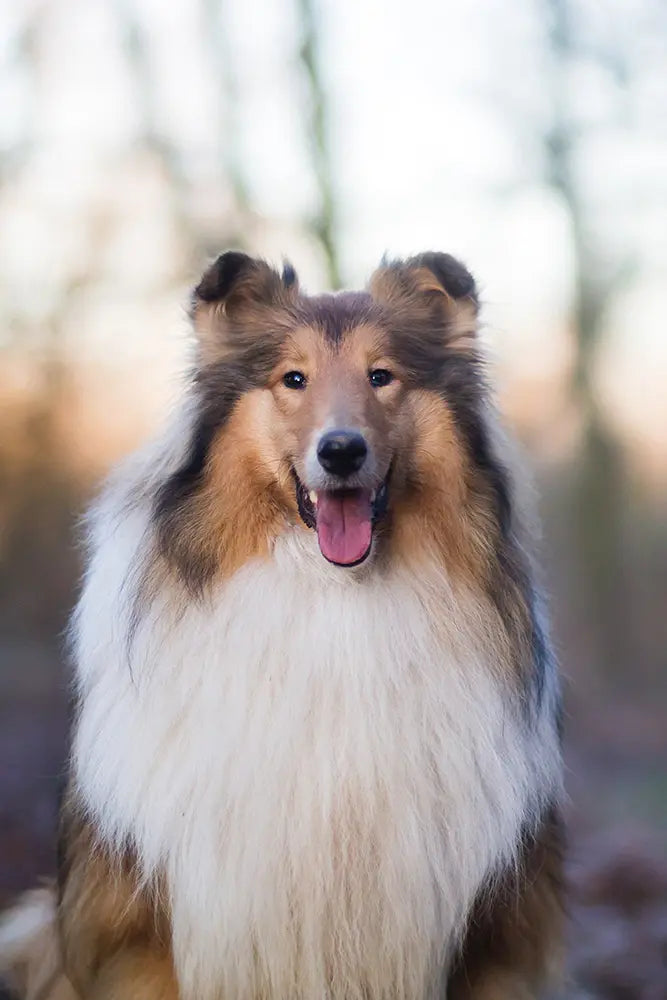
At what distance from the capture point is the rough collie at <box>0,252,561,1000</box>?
311 centimetres

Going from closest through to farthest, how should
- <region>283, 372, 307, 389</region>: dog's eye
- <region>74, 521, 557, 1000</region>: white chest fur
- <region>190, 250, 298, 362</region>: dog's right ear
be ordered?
<region>74, 521, 557, 1000</region>: white chest fur, <region>283, 372, 307, 389</region>: dog's eye, <region>190, 250, 298, 362</region>: dog's right ear

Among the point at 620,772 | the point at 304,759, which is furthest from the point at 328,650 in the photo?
the point at 620,772

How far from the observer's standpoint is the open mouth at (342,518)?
305cm

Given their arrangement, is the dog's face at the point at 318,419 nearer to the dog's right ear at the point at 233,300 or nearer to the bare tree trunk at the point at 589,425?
the dog's right ear at the point at 233,300

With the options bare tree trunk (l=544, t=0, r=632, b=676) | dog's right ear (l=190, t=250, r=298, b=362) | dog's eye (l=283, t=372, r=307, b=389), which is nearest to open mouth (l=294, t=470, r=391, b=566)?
dog's eye (l=283, t=372, r=307, b=389)

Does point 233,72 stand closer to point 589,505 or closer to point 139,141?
point 139,141

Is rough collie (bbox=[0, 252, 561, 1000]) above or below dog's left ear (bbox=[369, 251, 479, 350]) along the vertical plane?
below

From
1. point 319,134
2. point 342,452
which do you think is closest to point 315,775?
point 342,452

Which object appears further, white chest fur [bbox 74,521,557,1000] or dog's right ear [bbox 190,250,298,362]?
dog's right ear [bbox 190,250,298,362]

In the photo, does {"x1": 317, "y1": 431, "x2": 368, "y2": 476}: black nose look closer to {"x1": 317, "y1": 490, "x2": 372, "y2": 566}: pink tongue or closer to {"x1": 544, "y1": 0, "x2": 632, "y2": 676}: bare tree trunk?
{"x1": 317, "y1": 490, "x2": 372, "y2": 566}: pink tongue

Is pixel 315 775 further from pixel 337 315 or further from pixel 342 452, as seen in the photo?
pixel 337 315

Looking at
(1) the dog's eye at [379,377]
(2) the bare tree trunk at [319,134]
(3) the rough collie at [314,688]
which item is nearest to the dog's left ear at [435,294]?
(3) the rough collie at [314,688]

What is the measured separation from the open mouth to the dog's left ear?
0.64 metres

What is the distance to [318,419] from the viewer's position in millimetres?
3104
